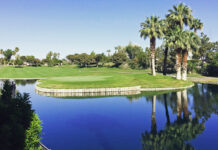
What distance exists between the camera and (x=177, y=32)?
2333 inches

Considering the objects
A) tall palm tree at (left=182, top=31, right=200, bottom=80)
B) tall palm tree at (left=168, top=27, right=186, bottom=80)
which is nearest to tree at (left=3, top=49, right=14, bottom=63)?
tall palm tree at (left=168, top=27, right=186, bottom=80)

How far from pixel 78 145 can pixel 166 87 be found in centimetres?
4007

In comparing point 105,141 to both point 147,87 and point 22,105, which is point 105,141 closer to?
point 22,105

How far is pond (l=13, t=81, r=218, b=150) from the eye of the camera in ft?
58.7

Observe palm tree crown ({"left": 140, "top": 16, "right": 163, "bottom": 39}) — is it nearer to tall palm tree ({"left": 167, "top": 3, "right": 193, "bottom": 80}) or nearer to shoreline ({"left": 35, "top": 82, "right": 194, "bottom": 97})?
tall palm tree ({"left": 167, "top": 3, "right": 193, "bottom": 80})

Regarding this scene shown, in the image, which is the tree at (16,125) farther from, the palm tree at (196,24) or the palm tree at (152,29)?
the palm tree at (196,24)

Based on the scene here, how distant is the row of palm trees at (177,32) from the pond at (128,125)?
27459 millimetres

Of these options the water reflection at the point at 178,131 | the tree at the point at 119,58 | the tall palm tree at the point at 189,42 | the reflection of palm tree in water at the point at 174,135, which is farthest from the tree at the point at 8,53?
the reflection of palm tree in water at the point at 174,135

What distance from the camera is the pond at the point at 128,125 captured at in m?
17.9

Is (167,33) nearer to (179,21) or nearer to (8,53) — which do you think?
(179,21)

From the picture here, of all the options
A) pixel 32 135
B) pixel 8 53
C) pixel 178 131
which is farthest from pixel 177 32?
pixel 8 53

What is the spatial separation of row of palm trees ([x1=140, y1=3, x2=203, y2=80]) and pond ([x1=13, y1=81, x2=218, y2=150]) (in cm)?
2746

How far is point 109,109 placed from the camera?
30812mm

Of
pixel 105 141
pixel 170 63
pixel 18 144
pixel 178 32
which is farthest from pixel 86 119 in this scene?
pixel 170 63
